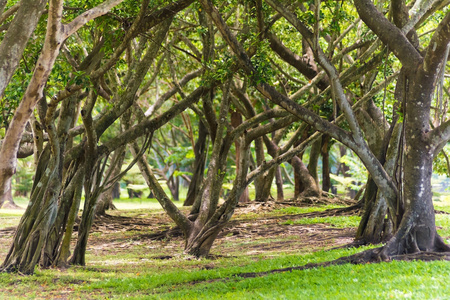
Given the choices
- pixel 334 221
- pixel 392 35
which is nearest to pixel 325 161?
pixel 334 221

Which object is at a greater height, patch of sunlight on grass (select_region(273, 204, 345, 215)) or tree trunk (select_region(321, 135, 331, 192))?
tree trunk (select_region(321, 135, 331, 192))

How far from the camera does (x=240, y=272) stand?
7.79m

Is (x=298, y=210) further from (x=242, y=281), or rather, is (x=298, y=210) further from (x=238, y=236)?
(x=242, y=281)

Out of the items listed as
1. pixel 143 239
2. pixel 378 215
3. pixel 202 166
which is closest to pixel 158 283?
pixel 378 215

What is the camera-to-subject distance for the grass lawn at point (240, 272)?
18.7ft

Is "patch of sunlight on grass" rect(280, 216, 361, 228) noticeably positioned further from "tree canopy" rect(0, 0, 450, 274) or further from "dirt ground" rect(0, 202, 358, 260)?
"tree canopy" rect(0, 0, 450, 274)

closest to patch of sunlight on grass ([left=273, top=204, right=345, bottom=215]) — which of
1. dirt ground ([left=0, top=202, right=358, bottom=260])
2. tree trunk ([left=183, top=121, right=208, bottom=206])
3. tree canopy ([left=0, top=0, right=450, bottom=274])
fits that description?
dirt ground ([left=0, top=202, right=358, bottom=260])

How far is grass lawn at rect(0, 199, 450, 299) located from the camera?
5.71 m

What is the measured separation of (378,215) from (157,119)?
4.92 meters

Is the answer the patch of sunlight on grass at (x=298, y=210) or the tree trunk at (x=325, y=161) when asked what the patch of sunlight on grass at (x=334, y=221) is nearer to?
the patch of sunlight on grass at (x=298, y=210)

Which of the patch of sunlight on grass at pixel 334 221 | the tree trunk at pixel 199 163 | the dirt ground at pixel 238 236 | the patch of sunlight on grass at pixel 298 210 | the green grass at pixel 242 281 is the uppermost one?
the tree trunk at pixel 199 163

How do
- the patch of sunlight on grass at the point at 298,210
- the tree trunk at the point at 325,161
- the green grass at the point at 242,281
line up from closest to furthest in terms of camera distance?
the green grass at the point at 242,281, the patch of sunlight on grass at the point at 298,210, the tree trunk at the point at 325,161

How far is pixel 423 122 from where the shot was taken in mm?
7605

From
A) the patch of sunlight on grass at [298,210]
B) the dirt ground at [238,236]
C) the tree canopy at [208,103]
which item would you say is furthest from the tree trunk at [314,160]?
the tree canopy at [208,103]
